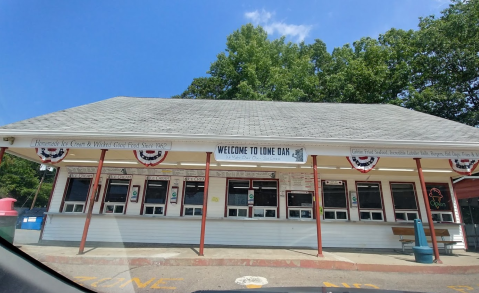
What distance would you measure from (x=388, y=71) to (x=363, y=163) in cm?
1936

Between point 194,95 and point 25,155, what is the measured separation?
23689mm

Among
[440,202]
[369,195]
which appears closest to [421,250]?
[369,195]

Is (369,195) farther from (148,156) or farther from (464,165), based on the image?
(148,156)

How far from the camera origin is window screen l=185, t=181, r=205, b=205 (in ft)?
35.1

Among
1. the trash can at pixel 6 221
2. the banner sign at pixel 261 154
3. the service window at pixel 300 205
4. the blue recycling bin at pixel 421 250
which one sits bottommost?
the blue recycling bin at pixel 421 250

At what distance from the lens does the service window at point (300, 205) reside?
1058 centimetres

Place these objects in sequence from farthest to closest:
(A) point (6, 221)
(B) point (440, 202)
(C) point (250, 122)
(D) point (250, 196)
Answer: (B) point (440, 202)
(D) point (250, 196)
(C) point (250, 122)
(A) point (6, 221)

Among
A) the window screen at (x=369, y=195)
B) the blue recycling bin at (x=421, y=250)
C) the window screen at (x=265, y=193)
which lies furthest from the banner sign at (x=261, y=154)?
the window screen at (x=369, y=195)

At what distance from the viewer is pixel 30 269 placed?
173 centimetres

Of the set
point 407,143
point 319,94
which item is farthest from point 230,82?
point 407,143

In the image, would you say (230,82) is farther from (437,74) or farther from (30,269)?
(30,269)

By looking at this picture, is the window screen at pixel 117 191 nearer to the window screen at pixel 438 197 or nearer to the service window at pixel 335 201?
the service window at pixel 335 201

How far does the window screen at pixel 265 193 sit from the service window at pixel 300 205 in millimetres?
599

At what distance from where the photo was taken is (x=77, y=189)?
36.0ft
